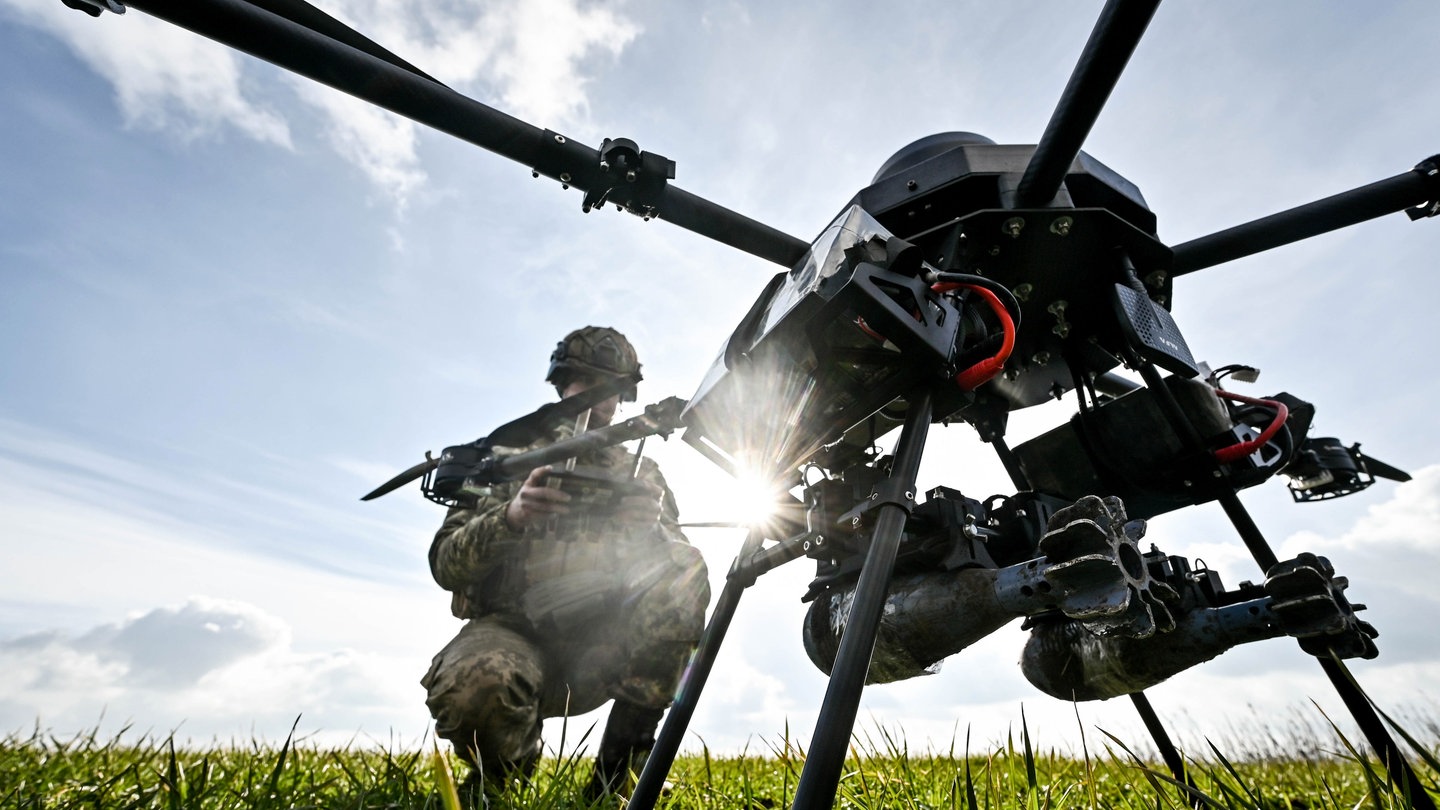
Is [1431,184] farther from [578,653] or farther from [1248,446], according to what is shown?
[578,653]

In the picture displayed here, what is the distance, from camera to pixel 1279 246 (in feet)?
7.19

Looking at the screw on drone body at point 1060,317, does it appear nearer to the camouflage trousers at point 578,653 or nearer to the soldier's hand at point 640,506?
the soldier's hand at point 640,506

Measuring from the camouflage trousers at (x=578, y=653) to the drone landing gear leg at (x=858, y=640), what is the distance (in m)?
2.64

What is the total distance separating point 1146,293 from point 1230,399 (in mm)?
740

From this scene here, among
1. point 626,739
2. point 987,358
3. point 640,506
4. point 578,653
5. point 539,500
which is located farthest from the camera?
point 578,653

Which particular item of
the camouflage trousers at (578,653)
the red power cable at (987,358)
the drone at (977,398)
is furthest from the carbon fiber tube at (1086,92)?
the camouflage trousers at (578,653)

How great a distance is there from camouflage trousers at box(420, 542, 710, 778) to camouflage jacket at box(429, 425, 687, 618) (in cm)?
4

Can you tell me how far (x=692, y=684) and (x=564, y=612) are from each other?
236 centimetres

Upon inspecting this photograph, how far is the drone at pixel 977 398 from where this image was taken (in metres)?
1.43

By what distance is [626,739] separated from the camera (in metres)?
3.90

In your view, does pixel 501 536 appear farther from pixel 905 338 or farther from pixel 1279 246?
pixel 1279 246

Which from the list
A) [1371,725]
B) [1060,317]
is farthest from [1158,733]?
[1060,317]

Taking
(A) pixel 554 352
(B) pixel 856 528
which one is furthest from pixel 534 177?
(A) pixel 554 352

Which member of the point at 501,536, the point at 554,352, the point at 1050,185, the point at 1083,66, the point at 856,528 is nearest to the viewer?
the point at 1083,66
